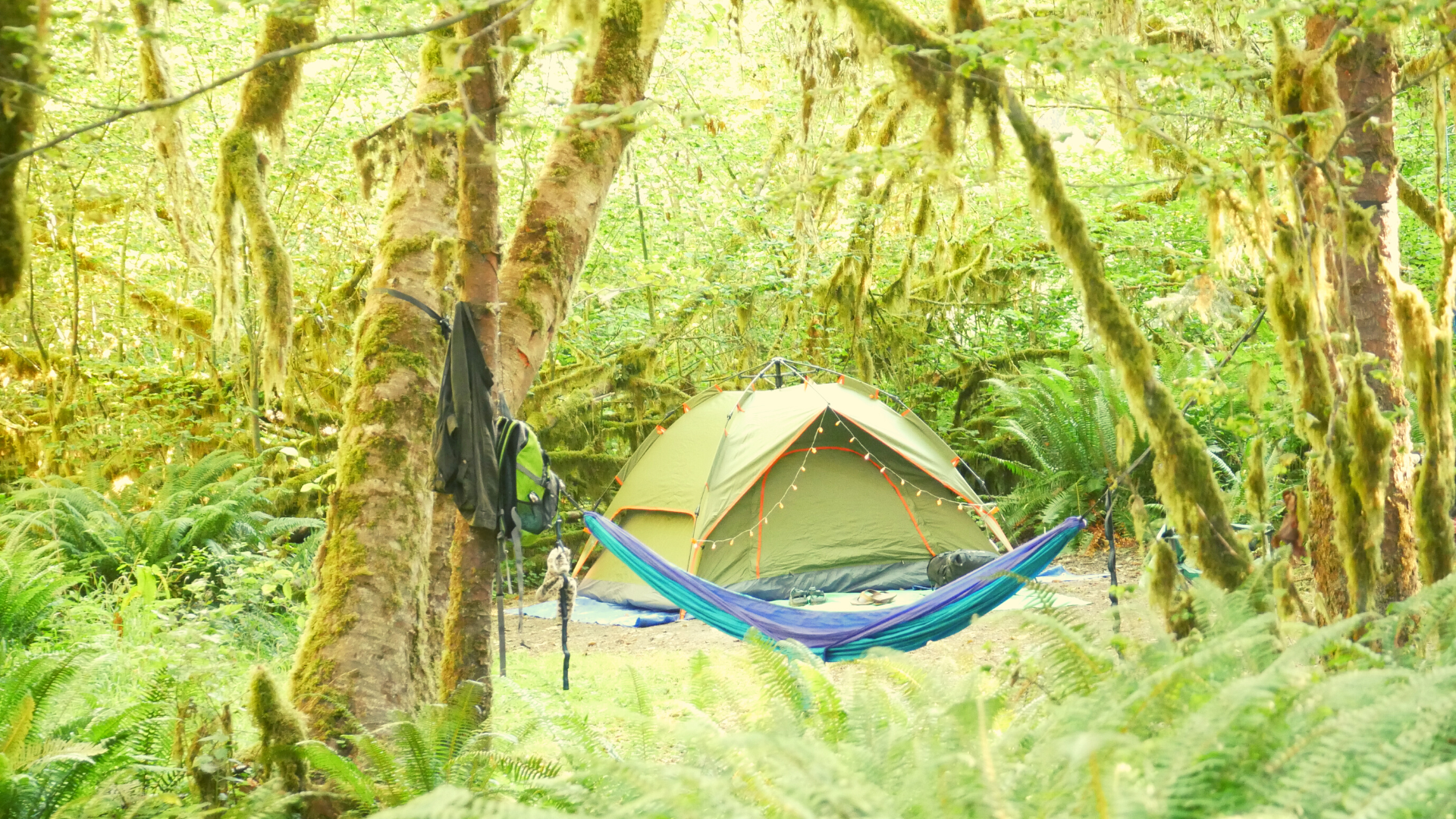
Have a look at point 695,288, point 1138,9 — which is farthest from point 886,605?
point 1138,9

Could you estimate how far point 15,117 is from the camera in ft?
6.55

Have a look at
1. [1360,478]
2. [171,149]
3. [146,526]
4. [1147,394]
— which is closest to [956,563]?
[1360,478]

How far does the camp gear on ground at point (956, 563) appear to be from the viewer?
4.95 meters

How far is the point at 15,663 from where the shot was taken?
3059 millimetres

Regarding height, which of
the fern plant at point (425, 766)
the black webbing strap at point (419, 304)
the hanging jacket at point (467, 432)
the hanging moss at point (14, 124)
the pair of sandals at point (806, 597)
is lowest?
the pair of sandals at point (806, 597)

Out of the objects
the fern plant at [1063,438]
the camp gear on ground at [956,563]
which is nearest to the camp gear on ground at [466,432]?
the camp gear on ground at [956,563]

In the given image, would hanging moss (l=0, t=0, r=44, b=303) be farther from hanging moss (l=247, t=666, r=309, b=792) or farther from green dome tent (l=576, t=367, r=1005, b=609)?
green dome tent (l=576, t=367, r=1005, b=609)

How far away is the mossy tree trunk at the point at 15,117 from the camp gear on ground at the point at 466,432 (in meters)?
0.92

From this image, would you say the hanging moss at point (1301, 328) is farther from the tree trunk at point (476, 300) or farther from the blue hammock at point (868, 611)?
the tree trunk at point (476, 300)

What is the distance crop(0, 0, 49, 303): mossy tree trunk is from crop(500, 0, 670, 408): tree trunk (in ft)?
3.64

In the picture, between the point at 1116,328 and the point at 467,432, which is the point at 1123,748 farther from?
the point at 467,432

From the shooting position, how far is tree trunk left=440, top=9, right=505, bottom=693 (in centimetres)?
258

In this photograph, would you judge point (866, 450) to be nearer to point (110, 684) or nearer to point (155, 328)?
point (110, 684)

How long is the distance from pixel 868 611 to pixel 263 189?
7.95ft
